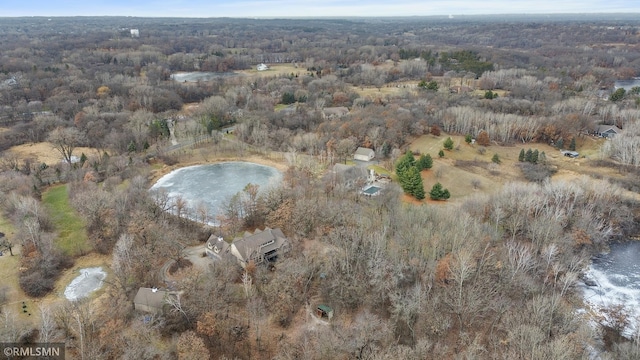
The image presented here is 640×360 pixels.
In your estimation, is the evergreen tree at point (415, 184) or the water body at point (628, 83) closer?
the evergreen tree at point (415, 184)

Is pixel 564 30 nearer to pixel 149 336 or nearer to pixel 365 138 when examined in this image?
pixel 365 138

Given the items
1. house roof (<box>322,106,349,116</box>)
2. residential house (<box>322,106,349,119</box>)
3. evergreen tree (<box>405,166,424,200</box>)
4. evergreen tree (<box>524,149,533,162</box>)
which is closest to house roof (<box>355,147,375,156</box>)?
evergreen tree (<box>405,166,424,200</box>)

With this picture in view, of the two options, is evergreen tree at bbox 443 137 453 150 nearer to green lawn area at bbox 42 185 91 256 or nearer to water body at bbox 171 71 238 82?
green lawn area at bbox 42 185 91 256

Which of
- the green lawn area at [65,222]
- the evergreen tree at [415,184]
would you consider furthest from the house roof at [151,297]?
the evergreen tree at [415,184]

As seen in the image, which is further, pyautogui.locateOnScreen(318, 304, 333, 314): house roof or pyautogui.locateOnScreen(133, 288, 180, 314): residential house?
pyautogui.locateOnScreen(318, 304, 333, 314): house roof

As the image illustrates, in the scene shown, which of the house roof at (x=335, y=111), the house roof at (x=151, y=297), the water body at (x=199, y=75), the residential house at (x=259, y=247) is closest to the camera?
the house roof at (x=151, y=297)

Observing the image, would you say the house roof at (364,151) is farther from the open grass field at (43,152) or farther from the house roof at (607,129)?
the open grass field at (43,152)

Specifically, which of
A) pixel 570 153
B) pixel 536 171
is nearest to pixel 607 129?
pixel 570 153
